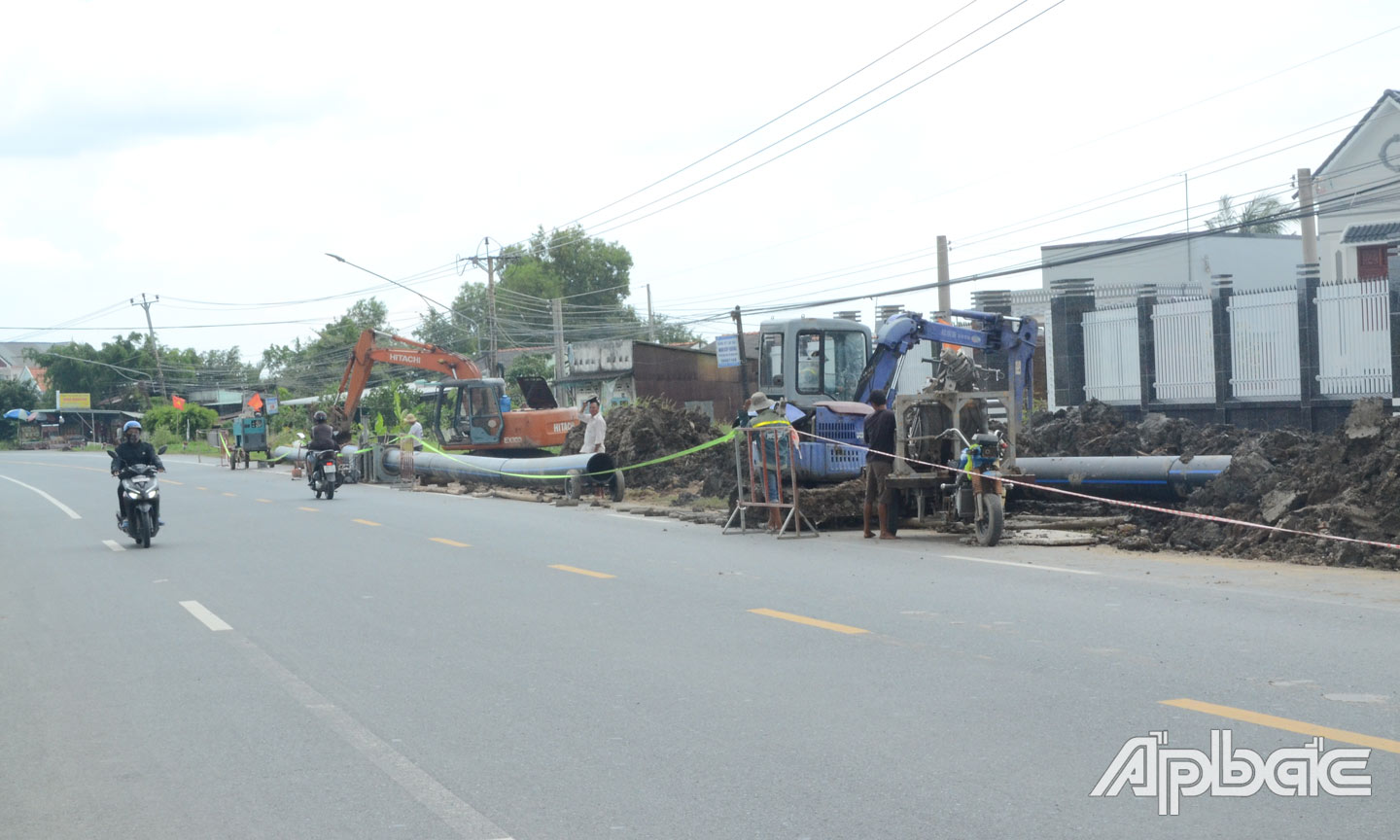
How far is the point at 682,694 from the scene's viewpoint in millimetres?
7652

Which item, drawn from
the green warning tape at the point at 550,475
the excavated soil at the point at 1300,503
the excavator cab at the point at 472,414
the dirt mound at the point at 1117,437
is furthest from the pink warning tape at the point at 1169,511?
the excavator cab at the point at 472,414

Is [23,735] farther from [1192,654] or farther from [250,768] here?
[1192,654]

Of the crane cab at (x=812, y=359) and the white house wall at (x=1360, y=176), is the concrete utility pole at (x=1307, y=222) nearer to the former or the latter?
the white house wall at (x=1360, y=176)

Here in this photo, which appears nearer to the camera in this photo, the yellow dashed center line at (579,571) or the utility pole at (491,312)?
the yellow dashed center line at (579,571)

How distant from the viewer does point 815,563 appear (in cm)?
1411

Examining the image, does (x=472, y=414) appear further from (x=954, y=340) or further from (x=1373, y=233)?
(x=1373, y=233)

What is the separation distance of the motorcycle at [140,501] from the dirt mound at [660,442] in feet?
38.8

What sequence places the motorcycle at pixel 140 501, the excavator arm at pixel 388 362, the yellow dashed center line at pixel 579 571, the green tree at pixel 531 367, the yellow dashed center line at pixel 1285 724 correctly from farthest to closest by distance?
the green tree at pixel 531 367 → the excavator arm at pixel 388 362 → the motorcycle at pixel 140 501 → the yellow dashed center line at pixel 579 571 → the yellow dashed center line at pixel 1285 724

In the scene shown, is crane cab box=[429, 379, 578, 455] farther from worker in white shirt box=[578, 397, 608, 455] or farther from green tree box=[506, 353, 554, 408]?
green tree box=[506, 353, 554, 408]

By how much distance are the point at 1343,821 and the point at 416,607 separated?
814cm

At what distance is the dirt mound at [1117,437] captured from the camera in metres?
20.1

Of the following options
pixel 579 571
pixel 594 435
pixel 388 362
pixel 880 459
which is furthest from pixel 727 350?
pixel 579 571

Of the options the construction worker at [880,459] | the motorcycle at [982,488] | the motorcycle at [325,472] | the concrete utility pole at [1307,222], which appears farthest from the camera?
the concrete utility pole at [1307,222]

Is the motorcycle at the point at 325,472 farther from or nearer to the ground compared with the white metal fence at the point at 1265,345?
nearer to the ground
